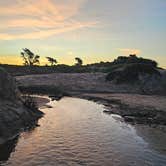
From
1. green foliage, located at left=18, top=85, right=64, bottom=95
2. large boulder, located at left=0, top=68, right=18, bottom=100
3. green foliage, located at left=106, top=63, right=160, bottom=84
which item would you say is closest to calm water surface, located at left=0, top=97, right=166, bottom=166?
large boulder, located at left=0, top=68, right=18, bottom=100

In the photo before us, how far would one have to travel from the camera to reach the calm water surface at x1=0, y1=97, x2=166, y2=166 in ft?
68.3

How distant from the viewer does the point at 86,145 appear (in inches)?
966

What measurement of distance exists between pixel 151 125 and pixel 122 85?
48.7 m

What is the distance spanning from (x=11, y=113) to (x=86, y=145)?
786cm

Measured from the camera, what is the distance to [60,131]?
29.4 metres

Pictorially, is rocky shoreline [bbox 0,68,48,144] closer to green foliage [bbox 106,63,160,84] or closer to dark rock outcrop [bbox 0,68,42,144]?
dark rock outcrop [bbox 0,68,42,144]

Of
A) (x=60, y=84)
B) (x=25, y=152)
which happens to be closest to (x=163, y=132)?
(x=25, y=152)

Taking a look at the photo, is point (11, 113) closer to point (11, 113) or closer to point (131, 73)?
point (11, 113)

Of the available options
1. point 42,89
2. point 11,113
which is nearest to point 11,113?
point 11,113

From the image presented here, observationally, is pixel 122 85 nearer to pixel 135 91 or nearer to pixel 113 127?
pixel 135 91

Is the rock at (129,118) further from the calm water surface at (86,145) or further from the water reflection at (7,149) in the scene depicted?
the water reflection at (7,149)

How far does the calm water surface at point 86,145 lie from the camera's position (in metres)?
20.8

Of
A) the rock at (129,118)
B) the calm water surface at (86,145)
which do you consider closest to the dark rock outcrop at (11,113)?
the calm water surface at (86,145)

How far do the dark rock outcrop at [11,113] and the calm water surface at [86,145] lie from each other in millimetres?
982
